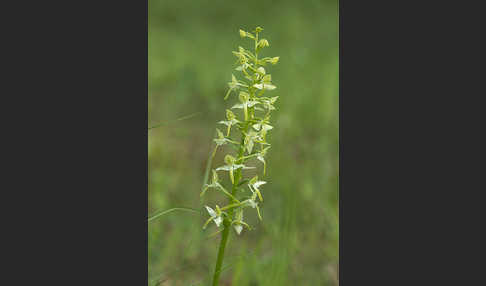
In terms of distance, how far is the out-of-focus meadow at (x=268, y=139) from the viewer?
3.16 m

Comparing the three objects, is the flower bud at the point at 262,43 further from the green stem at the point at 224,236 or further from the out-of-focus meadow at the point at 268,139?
the out-of-focus meadow at the point at 268,139

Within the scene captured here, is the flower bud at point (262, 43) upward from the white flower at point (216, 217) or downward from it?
upward

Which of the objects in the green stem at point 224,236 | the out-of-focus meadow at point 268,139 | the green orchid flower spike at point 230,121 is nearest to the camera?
the green stem at point 224,236

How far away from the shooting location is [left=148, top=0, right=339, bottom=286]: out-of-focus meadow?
3.16m

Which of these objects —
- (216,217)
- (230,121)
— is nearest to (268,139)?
(230,121)

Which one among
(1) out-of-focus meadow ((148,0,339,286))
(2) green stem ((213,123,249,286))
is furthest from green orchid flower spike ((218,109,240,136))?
(1) out-of-focus meadow ((148,0,339,286))

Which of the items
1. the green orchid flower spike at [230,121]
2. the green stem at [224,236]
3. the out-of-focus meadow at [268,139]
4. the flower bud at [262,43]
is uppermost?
the flower bud at [262,43]

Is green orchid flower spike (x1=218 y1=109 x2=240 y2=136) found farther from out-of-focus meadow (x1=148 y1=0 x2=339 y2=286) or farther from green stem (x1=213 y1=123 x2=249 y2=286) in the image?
out-of-focus meadow (x1=148 y1=0 x2=339 y2=286)

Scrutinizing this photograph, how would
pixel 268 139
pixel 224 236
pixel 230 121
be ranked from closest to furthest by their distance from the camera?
pixel 224 236 → pixel 230 121 → pixel 268 139

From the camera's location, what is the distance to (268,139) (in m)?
3.48

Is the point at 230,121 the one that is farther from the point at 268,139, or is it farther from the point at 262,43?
the point at 268,139

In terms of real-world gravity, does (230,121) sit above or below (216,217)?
above

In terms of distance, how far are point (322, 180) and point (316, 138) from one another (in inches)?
39.3

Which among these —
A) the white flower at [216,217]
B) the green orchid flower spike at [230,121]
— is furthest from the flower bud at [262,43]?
the white flower at [216,217]
